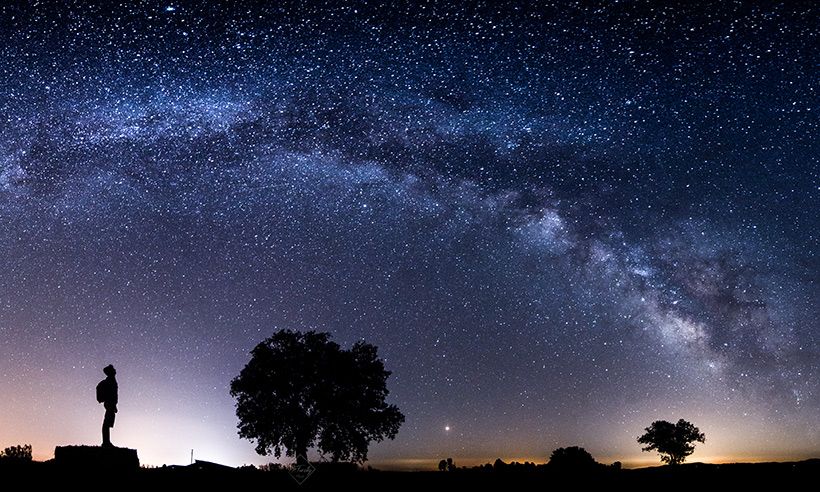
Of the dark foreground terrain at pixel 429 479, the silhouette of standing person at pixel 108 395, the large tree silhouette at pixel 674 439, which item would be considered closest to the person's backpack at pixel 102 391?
the silhouette of standing person at pixel 108 395

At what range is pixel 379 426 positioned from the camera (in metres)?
38.5

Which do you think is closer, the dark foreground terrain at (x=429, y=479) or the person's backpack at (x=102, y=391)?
the dark foreground terrain at (x=429, y=479)

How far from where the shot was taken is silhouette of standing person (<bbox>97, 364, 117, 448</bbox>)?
1845 centimetres

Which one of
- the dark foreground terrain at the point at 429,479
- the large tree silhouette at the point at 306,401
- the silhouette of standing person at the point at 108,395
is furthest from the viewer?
the large tree silhouette at the point at 306,401

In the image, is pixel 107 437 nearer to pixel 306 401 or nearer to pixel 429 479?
pixel 429 479

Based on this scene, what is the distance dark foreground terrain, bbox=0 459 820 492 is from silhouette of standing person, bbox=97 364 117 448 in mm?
2753

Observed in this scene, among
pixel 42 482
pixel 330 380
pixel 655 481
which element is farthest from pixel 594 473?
pixel 330 380

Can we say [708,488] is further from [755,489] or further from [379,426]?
[379,426]

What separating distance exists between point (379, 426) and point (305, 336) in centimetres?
741

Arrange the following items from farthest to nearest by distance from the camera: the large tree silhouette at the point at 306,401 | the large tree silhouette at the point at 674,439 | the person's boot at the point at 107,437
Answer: the large tree silhouette at the point at 674,439 → the large tree silhouette at the point at 306,401 → the person's boot at the point at 107,437

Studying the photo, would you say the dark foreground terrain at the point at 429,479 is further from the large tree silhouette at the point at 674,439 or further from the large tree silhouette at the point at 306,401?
the large tree silhouette at the point at 674,439

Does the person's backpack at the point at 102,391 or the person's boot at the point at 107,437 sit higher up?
the person's backpack at the point at 102,391

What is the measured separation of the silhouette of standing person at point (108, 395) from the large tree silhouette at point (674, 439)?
264 ft

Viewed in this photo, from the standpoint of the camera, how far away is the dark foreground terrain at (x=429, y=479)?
42.9 feet
